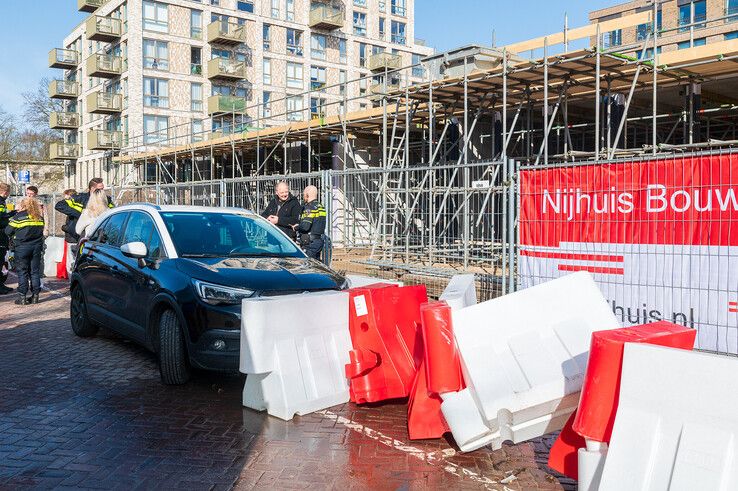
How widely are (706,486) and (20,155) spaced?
208 ft

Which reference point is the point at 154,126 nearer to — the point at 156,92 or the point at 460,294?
the point at 156,92

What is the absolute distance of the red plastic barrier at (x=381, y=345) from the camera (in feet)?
19.2

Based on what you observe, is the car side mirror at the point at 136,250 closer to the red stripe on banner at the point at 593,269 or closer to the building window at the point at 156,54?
the red stripe on banner at the point at 593,269

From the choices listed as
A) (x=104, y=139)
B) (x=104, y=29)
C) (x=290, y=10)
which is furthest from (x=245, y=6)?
(x=104, y=139)

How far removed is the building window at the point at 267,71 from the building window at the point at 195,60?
4707 mm

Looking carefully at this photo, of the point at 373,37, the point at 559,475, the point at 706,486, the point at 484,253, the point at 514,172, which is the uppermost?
the point at 373,37

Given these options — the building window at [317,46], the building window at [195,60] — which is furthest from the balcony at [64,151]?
the building window at [317,46]

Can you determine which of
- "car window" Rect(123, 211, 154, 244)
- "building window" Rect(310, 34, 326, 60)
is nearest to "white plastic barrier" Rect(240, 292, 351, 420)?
"car window" Rect(123, 211, 154, 244)

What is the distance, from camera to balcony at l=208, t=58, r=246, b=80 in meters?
47.0

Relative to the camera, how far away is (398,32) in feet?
196

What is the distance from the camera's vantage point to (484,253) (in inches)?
369

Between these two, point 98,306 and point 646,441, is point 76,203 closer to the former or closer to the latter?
point 98,306

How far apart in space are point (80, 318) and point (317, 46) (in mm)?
48055

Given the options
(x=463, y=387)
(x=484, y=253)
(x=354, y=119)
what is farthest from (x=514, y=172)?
(x=354, y=119)
